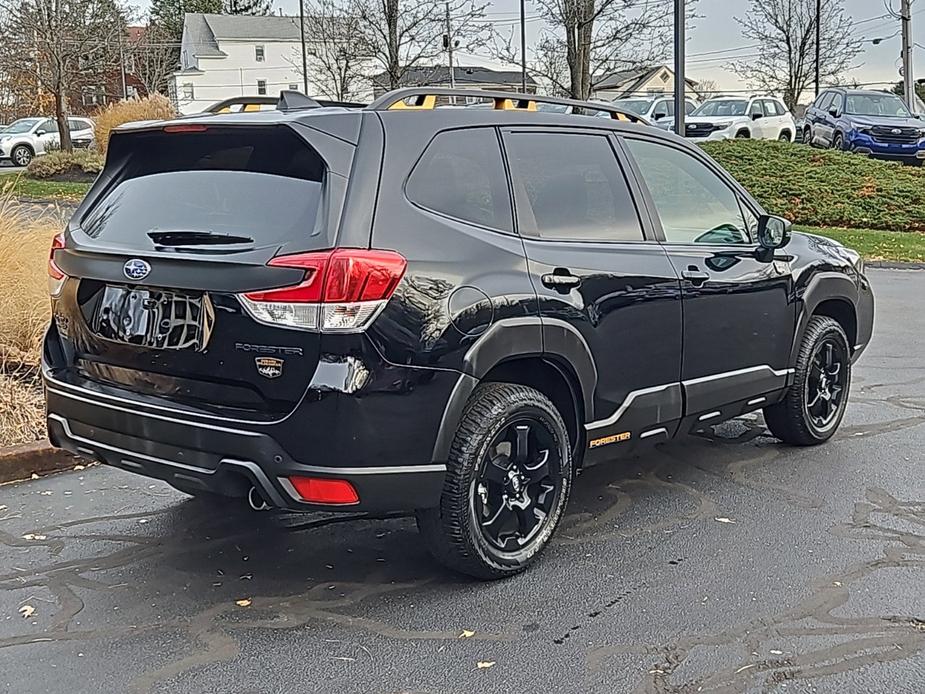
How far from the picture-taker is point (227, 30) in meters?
73.0

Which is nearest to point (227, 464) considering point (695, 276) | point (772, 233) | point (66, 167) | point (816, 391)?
point (695, 276)

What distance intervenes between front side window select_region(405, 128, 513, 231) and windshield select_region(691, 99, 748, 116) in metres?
24.6

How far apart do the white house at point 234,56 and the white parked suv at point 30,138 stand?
34.7m

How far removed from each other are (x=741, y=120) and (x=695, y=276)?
76.5 feet

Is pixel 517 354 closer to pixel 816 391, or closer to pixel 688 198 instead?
pixel 688 198

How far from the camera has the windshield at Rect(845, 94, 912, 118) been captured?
2520cm

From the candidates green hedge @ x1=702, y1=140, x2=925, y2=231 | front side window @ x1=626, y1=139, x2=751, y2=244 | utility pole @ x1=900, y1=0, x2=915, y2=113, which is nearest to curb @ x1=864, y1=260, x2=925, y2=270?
green hedge @ x1=702, y1=140, x2=925, y2=231

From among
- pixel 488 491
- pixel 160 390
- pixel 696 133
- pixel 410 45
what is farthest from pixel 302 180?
pixel 410 45

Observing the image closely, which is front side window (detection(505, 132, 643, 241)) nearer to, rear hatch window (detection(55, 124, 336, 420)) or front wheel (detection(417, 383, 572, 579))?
front wheel (detection(417, 383, 572, 579))

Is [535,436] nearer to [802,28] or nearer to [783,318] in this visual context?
[783,318]

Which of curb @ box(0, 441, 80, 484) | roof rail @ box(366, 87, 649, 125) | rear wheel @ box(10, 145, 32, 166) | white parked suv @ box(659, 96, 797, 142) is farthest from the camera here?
rear wheel @ box(10, 145, 32, 166)

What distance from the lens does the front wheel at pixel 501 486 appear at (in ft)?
12.7

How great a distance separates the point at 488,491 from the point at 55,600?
175cm

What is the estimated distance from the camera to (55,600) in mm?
3980
